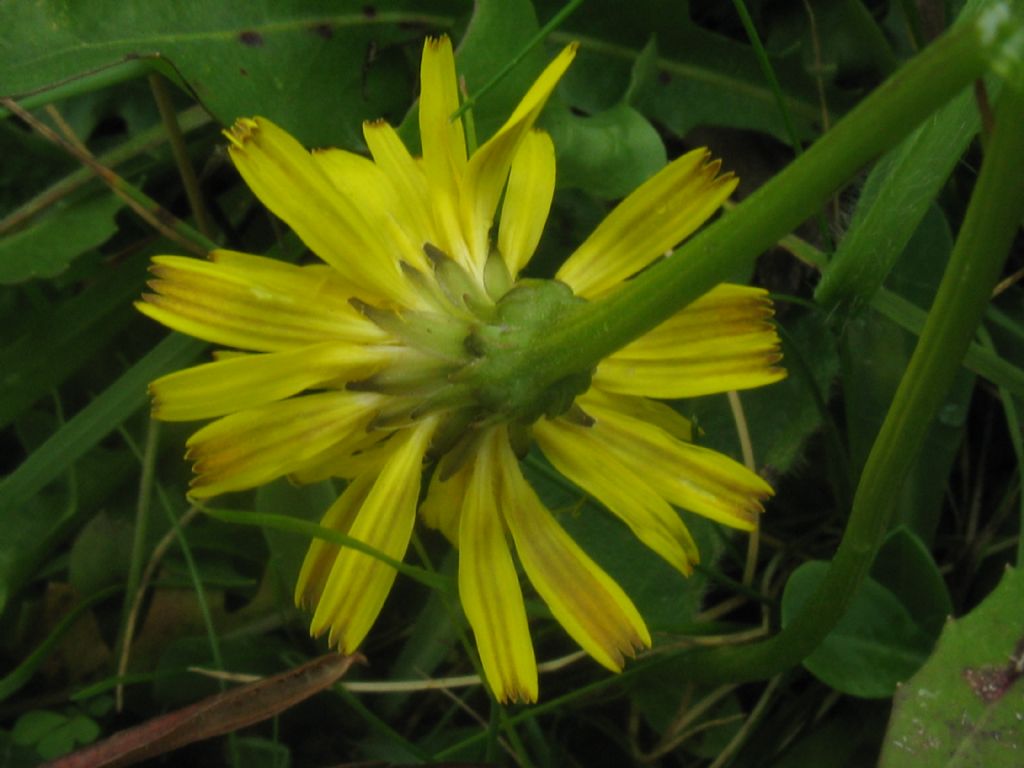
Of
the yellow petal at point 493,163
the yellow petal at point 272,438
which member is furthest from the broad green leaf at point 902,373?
the yellow petal at point 272,438

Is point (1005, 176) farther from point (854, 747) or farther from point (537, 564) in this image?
point (854, 747)

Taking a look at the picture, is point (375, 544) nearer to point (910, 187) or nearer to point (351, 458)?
point (351, 458)

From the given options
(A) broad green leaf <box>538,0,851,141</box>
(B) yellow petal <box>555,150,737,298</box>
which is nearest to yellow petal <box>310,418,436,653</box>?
(B) yellow petal <box>555,150,737,298</box>

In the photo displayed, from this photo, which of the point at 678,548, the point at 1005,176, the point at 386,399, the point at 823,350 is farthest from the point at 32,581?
the point at 1005,176

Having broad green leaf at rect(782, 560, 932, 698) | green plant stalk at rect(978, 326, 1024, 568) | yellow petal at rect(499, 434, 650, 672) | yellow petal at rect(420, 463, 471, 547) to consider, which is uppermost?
yellow petal at rect(420, 463, 471, 547)

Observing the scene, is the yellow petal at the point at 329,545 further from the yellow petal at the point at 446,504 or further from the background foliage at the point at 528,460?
the background foliage at the point at 528,460

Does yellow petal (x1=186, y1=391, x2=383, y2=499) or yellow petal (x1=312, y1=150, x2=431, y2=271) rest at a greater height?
yellow petal (x1=312, y1=150, x2=431, y2=271)

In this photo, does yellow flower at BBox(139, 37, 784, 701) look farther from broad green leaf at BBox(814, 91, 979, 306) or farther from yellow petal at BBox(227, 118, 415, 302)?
broad green leaf at BBox(814, 91, 979, 306)
